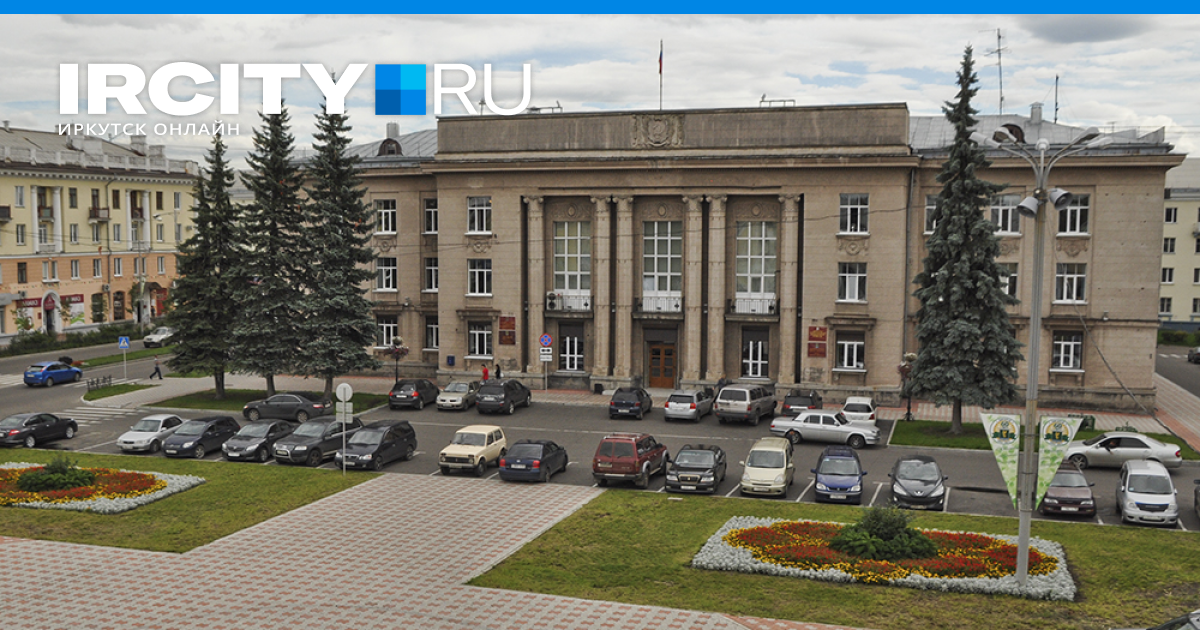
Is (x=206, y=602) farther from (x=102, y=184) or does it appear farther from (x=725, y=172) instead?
(x=102, y=184)

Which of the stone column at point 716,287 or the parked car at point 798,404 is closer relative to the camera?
the parked car at point 798,404

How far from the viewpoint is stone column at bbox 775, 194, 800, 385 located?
48.0 meters

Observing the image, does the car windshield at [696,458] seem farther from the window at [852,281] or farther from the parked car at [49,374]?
the parked car at [49,374]

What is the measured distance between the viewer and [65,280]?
7556cm

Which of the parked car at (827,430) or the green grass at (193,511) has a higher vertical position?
the parked car at (827,430)

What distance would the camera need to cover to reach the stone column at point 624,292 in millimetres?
50125

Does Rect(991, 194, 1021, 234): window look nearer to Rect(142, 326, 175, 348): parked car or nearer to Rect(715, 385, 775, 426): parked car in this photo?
Rect(715, 385, 775, 426): parked car

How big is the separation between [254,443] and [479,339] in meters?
19.1

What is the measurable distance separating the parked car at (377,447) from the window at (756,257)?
20.6m

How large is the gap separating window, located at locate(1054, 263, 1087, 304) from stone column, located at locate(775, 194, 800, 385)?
12.0 meters

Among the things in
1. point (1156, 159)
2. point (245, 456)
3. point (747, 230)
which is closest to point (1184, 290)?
point (1156, 159)

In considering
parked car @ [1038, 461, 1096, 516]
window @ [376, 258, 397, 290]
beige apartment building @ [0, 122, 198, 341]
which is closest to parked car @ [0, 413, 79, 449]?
window @ [376, 258, 397, 290]

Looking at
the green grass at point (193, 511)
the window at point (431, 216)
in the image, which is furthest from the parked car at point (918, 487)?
the window at point (431, 216)

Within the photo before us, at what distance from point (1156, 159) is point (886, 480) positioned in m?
22.9
